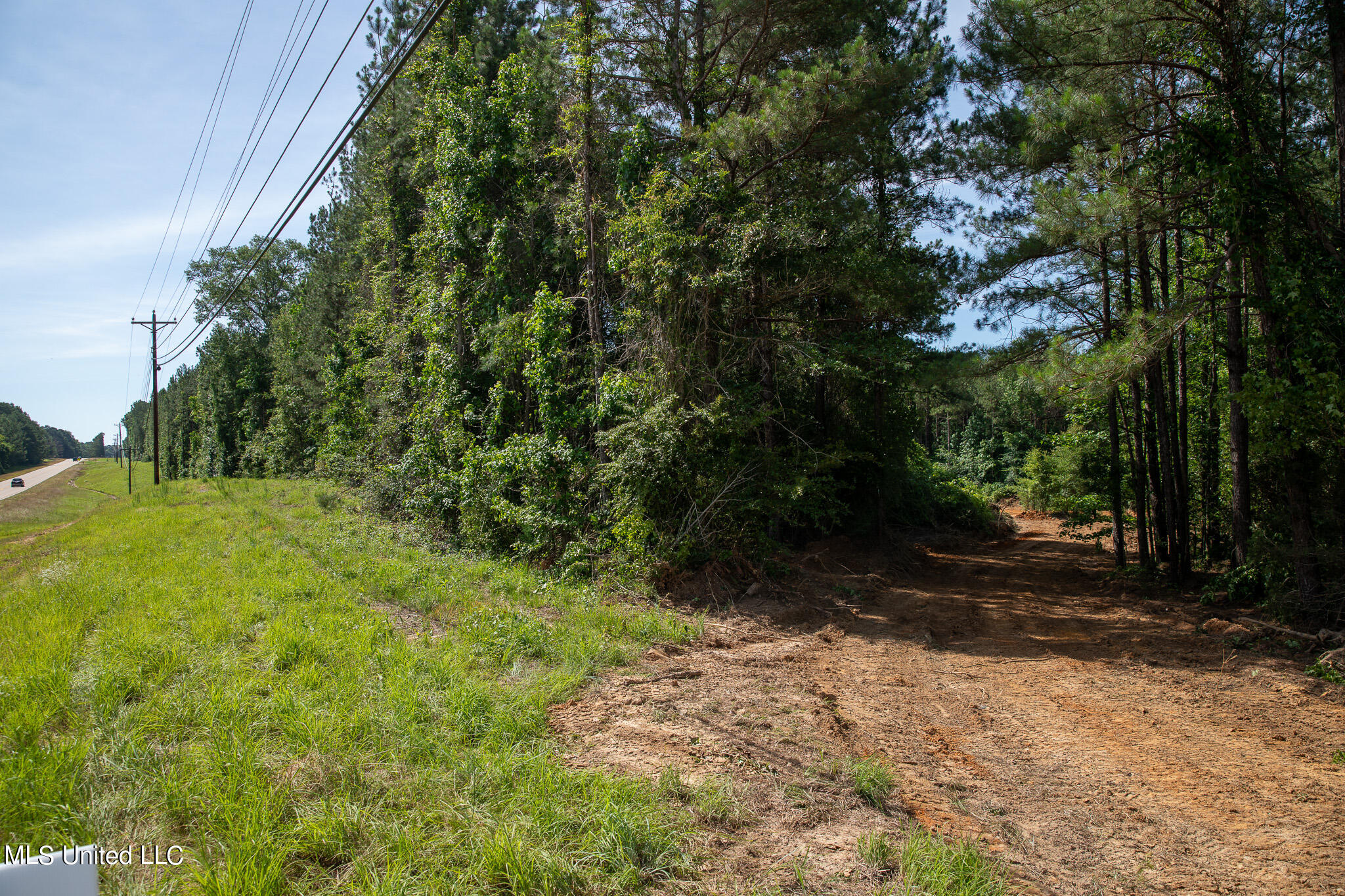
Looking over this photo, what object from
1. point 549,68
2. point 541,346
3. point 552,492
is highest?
point 549,68

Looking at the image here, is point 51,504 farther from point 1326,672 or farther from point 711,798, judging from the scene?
point 1326,672

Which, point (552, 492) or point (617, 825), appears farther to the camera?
point (552, 492)

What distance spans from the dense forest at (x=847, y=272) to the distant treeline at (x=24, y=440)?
99858 millimetres

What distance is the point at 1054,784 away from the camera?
4312 millimetres

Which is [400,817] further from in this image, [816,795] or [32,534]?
[32,534]

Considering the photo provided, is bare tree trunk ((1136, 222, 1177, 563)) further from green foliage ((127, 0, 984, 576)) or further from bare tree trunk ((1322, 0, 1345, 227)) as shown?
green foliage ((127, 0, 984, 576))

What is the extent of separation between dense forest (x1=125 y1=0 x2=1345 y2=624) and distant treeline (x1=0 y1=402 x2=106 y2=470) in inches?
3931

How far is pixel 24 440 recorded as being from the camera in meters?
100

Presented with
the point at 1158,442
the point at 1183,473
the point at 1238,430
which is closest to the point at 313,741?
the point at 1238,430

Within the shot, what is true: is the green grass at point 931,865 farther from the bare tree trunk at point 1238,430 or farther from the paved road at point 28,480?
the paved road at point 28,480

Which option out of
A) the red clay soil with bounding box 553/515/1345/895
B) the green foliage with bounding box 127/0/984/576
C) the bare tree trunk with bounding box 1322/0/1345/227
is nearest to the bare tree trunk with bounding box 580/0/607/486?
the green foliage with bounding box 127/0/984/576

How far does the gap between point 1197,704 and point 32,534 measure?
2706 cm

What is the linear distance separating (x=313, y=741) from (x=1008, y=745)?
4926mm

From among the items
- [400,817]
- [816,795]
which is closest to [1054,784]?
[816,795]
